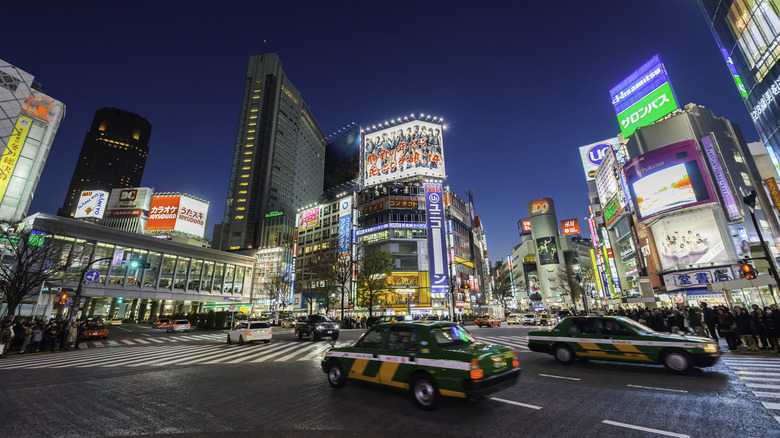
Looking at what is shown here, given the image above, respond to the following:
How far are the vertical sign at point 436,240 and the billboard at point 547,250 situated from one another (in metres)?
72.9

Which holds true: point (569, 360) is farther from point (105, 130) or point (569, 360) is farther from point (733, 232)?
point (105, 130)

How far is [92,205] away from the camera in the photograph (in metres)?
56.8

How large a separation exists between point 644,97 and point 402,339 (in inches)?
2505

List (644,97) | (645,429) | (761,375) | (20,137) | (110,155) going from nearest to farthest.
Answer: (645,429)
(761,375)
(20,137)
(644,97)
(110,155)

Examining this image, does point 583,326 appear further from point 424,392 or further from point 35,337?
point 35,337

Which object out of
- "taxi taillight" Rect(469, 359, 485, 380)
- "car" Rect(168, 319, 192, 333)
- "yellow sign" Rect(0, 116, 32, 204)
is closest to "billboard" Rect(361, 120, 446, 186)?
"car" Rect(168, 319, 192, 333)

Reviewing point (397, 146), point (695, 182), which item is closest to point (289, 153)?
point (397, 146)

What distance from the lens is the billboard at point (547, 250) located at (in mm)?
114750

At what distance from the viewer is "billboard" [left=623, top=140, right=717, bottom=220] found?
39.1 m

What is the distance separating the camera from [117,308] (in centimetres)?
5662

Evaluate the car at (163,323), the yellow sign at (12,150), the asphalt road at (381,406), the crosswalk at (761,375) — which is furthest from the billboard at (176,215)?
the crosswalk at (761,375)

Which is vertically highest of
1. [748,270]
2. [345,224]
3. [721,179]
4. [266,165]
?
[266,165]

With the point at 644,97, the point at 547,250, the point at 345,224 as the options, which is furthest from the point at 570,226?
the point at 345,224

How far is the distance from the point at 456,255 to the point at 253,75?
119 m
